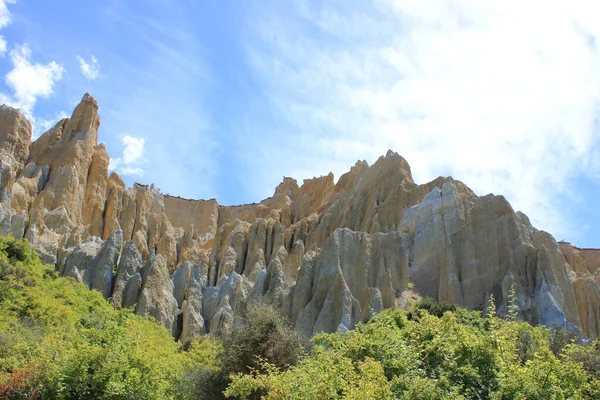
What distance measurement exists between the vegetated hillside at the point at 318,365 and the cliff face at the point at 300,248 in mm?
8219

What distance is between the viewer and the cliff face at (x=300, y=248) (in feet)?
134

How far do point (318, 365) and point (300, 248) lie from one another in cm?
3977

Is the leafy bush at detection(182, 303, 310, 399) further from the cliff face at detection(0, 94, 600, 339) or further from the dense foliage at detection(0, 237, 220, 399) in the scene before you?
the cliff face at detection(0, 94, 600, 339)

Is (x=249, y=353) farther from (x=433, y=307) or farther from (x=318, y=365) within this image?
(x=433, y=307)

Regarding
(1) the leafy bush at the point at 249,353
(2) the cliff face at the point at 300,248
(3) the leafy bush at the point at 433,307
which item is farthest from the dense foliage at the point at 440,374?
(2) the cliff face at the point at 300,248

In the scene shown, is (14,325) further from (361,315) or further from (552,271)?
(552,271)

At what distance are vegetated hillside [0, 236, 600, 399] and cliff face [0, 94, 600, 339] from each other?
8.22 metres

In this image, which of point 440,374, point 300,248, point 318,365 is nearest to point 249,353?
point 318,365

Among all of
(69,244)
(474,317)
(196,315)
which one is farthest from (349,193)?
(474,317)

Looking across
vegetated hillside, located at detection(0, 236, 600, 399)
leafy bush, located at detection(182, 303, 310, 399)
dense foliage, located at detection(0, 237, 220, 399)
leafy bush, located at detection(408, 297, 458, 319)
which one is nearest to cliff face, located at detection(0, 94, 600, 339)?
leafy bush, located at detection(408, 297, 458, 319)

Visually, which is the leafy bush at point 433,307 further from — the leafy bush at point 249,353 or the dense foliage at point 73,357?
the leafy bush at point 249,353

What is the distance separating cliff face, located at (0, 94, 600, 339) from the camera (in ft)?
134

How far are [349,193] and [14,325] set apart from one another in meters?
42.3

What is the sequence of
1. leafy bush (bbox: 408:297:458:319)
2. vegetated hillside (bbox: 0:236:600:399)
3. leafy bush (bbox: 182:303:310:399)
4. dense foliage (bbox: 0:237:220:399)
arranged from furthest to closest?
1. leafy bush (bbox: 408:297:458:319)
2. leafy bush (bbox: 182:303:310:399)
3. dense foliage (bbox: 0:237:220:399)
4. vegetated hillside (bbox: 0:236:600:399)
